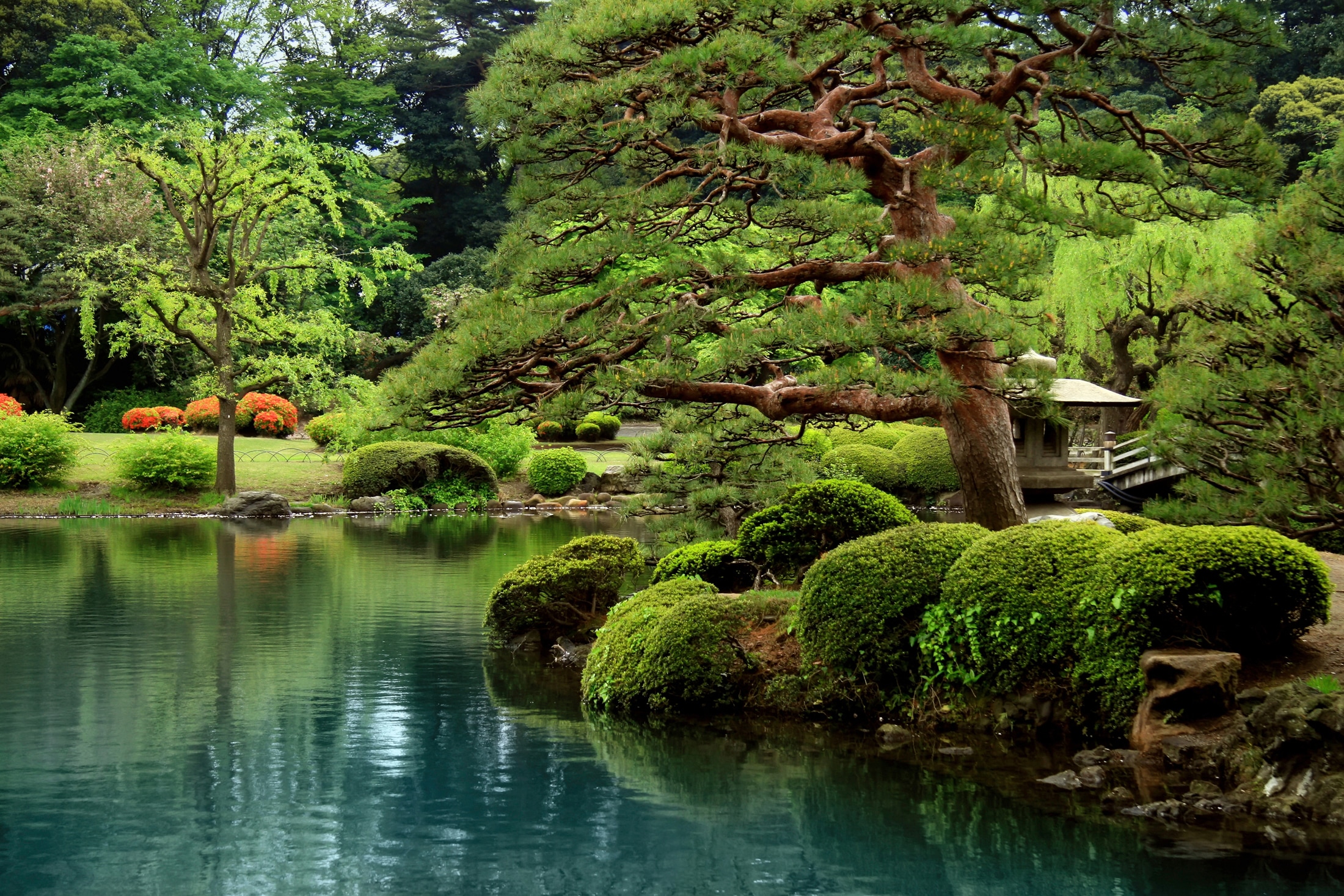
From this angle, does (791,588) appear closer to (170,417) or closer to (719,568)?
(719,568)

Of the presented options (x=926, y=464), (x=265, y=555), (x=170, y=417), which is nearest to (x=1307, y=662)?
(x=265, y=555)

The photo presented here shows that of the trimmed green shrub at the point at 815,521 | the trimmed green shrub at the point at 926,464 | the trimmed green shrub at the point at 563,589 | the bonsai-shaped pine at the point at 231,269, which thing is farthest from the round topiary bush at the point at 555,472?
the trimmed green shrub at the point at 815,521

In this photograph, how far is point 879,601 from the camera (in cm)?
845

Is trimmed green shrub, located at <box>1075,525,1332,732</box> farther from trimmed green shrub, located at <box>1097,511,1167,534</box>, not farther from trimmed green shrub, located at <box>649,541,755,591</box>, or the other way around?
trimmed green shrub, located at <box>649,541,755,591</box>

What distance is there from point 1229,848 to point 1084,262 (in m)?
22.5

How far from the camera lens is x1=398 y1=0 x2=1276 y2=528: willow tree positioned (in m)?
8.91

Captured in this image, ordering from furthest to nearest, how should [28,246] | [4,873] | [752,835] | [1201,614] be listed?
1. [28,246]
2. [1201,614]
3. [752,835]
4. [4,873]

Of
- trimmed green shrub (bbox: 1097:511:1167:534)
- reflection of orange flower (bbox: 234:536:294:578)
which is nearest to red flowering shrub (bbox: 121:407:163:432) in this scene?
reflection of orange flower (bbox: 234:536:294:578)

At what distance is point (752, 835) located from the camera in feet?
20.9

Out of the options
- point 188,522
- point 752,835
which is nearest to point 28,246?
point 188,522

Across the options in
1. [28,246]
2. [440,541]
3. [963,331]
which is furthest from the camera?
[28,246]

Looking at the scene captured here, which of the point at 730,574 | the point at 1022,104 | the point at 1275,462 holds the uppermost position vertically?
the point at 1022,104

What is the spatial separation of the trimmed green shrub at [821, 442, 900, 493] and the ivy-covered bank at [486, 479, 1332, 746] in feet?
54.5

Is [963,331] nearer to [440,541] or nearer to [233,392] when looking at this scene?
[440,541]
